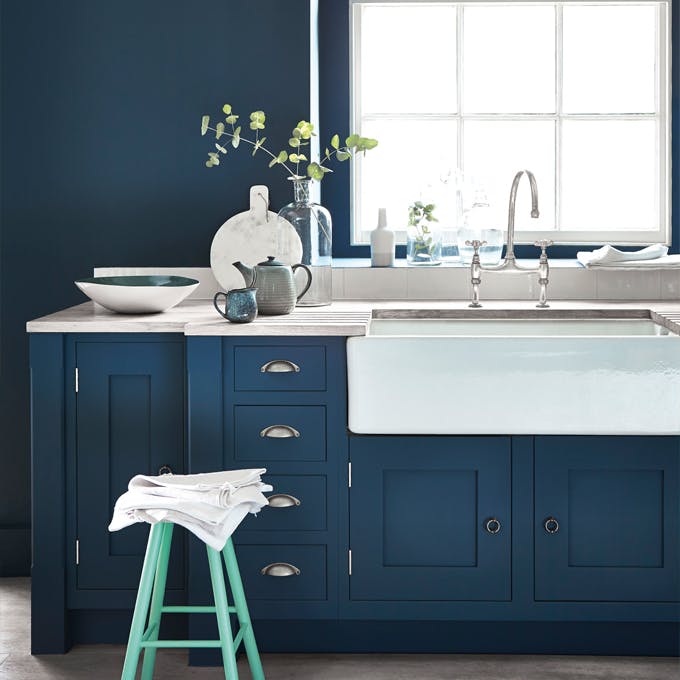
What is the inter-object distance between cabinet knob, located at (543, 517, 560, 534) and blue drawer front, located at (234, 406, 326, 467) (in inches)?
25.6

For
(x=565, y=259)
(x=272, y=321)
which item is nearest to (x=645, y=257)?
(x=565, y=259)

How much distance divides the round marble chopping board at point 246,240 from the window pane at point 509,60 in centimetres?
100

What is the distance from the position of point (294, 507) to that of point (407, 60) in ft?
6.41

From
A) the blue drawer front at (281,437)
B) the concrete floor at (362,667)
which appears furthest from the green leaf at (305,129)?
the concrete floor at (362,667)

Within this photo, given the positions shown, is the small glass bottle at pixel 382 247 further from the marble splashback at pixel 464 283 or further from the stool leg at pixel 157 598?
the stool leg at pixel 157 598

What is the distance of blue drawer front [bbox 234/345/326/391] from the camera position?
2.81 metres

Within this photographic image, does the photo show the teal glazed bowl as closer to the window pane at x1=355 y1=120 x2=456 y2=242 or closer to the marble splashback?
the marble splashback

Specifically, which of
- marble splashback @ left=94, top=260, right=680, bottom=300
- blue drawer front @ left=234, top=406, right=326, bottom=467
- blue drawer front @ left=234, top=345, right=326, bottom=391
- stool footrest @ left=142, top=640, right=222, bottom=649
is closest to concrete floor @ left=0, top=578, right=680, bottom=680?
stool footrest @ left=142, top=640, right=222, bottom=649

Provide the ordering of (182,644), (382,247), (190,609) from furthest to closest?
(382,247), (190,609), (182,644)

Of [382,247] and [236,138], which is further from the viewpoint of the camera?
[382,247]

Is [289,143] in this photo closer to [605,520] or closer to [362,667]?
[605,520]

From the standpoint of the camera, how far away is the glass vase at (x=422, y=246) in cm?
363

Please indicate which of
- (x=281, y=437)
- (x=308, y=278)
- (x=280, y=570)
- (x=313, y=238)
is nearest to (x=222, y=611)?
(x=280, y=570)

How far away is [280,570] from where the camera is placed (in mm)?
2844
